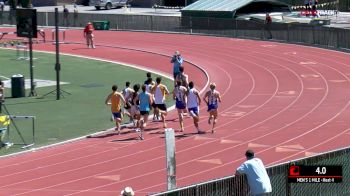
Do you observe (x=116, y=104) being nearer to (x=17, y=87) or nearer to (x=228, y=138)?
(x=228, y=138)

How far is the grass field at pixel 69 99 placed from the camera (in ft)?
86.6

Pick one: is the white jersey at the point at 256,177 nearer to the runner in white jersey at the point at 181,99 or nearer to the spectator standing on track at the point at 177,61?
the runner in white jersey at the point at 181,99

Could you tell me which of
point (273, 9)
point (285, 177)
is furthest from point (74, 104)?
point (273, 9)

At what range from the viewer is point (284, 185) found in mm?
13820

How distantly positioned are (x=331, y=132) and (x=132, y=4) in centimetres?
6257

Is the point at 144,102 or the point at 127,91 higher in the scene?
the point at 127,91

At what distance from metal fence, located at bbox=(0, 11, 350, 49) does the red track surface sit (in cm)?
417

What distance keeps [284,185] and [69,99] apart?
19651 millimetres

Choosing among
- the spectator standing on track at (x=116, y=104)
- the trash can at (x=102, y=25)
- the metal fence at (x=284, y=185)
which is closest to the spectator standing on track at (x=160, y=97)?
the spectator standing on track at (x=116, y=104)

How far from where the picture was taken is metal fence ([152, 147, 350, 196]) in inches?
488

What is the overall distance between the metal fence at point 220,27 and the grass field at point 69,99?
1238 cm

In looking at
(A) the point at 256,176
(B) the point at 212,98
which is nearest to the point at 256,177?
(A) the point at 256,176

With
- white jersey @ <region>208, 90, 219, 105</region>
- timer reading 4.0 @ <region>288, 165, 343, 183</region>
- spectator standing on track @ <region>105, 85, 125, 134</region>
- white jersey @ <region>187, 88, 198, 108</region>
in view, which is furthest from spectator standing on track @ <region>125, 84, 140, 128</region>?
timer reading 4.0 @ <region>288, 165, 343, 183</region>

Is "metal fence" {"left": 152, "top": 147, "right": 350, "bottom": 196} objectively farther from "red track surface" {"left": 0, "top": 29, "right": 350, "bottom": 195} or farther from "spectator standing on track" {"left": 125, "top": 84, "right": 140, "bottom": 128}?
"spectator standing on track" {"left": 125, "top": 84, "right": 140, "bottom": 128}
